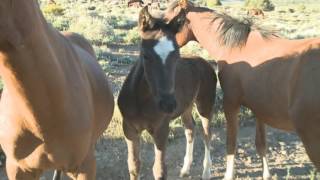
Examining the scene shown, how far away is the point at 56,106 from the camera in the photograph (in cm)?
282

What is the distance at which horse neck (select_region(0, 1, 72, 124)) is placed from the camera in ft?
7.59

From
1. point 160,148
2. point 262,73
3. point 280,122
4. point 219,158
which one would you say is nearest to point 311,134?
point 280,122

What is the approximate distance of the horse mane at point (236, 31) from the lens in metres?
6.12

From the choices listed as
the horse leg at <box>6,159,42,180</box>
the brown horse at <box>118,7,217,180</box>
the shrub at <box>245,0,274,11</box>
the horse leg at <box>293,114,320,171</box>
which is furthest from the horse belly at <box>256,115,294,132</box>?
the shrub at <box>245,0,274,11</box>

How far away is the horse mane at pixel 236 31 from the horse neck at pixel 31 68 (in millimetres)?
3695

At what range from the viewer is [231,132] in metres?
6.07

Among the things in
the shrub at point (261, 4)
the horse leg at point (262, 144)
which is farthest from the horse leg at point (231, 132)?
the shrub at point (261, 4)

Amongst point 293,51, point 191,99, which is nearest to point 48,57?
point 293,51

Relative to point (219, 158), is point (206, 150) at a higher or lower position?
higher

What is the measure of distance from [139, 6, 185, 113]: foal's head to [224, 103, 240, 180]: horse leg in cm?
154

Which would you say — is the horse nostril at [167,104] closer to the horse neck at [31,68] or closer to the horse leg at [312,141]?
the horse leg at [312,141]

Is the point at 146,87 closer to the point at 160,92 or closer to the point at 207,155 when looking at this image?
the point at 160,92

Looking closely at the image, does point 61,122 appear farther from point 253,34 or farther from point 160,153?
point 253,34

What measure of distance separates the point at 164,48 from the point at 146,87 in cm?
80
